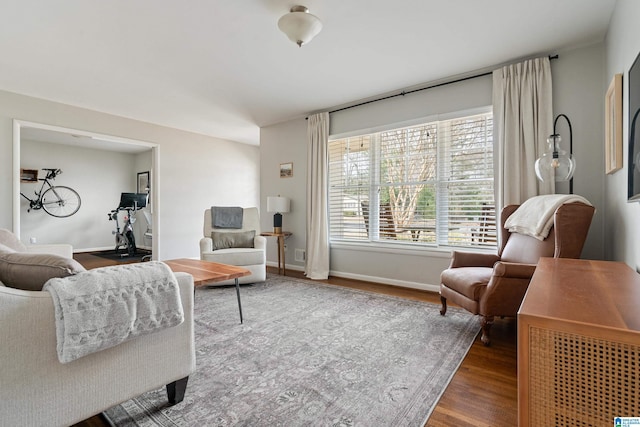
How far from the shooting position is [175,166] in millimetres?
5395

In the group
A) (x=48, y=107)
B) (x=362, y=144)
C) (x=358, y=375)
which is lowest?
(x=358, y=375)

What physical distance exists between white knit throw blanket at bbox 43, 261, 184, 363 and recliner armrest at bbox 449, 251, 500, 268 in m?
2.34

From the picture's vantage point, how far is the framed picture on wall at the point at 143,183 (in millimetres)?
7400

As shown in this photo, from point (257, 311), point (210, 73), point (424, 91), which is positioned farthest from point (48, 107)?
point (424, 91)

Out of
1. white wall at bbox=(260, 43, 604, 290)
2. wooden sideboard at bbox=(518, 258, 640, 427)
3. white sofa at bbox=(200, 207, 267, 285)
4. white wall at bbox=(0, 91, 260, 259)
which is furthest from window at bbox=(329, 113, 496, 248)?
white wall at bbox=(0, 91, 260, 259)

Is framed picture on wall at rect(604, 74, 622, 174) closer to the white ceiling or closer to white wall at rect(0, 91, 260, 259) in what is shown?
the white ceiling

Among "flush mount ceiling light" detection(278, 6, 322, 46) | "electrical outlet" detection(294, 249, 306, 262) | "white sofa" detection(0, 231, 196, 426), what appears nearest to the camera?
"white sofa" detection(0, 231, 196, 426)

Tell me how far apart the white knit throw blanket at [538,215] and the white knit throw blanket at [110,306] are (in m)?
2.43

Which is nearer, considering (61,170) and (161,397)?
(161,397)

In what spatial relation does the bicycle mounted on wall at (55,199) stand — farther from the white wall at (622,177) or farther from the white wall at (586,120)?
the white wall at (622,177)

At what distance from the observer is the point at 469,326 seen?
2.49 m

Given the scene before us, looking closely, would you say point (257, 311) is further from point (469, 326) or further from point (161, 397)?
point (469, 326)

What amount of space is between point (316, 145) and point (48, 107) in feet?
11.7

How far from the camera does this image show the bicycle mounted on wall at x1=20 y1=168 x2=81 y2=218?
21.7 ft
